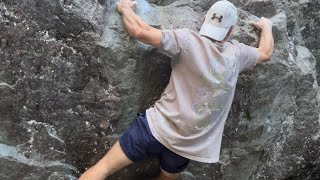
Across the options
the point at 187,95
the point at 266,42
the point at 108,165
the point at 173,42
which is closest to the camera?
the point at 173,42

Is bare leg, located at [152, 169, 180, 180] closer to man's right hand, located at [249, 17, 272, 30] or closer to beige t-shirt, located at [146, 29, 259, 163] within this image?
beige t-shirt, located at [146, 29, 259, 163]

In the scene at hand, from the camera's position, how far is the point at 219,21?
291cm

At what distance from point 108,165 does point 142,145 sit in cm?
26

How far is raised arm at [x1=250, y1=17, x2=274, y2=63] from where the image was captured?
3.22m

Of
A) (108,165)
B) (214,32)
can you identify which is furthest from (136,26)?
(108,165)

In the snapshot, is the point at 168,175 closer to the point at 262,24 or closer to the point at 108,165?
the point at 108,165

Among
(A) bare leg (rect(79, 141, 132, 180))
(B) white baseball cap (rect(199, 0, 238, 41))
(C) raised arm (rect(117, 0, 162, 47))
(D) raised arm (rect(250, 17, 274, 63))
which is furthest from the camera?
(D) raised arm (rect(250, 17, 274, 63))

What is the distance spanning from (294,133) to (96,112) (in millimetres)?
1578

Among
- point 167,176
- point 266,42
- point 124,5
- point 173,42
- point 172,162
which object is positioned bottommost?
point 167,176

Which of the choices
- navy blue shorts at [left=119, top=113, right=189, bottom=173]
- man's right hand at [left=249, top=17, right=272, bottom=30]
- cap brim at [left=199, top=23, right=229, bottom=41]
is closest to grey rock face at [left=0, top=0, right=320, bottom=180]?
man's right hand at [left=249, top=17, right=272, bottom=30]

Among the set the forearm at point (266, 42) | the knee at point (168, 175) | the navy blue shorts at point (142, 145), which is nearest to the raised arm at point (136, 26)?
the navy blue shorts at point (142, 145)

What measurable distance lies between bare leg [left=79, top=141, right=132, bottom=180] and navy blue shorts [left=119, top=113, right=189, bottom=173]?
4 cm

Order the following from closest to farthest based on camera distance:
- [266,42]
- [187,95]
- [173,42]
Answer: [173,42]
[187,95]
[266,42]

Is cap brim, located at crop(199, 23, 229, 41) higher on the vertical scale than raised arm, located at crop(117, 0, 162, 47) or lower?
lower
